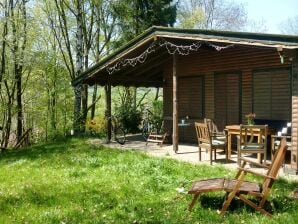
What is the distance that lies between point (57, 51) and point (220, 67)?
17.2 meters

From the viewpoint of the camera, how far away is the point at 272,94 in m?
12.4

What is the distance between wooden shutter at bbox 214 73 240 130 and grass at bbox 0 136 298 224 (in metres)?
4.03

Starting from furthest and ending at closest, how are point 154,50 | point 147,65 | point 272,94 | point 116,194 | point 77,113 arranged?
point 77,113 → point 147,65 → point 154,50 → point 272,94 → point 116,194

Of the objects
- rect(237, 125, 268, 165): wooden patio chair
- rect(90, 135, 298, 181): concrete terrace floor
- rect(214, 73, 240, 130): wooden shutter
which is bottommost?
rect(90, 135, 298, 181): concrete terrace floor

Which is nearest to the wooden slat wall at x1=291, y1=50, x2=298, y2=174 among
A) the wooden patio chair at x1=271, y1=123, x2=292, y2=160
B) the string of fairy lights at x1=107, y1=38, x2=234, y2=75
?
the wooden patio chair at x1=271, y1=123, x2=292, y2=160

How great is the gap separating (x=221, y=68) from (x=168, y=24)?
1192cm

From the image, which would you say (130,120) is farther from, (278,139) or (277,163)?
(277,163)

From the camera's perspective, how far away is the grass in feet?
19.9

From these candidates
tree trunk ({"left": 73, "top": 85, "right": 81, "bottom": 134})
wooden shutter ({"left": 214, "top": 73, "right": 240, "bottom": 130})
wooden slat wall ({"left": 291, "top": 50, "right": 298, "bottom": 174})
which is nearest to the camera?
wooden slat wall ({"left": 291, "top": 50, "right": 298, "bottom": 174})

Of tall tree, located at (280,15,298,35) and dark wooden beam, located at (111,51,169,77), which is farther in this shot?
tall tree, located at (280,15,298,35)

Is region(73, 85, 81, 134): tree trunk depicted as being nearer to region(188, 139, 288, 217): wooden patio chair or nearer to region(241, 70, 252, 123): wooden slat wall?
region(241, 70, 252, 123): wooden slat wall

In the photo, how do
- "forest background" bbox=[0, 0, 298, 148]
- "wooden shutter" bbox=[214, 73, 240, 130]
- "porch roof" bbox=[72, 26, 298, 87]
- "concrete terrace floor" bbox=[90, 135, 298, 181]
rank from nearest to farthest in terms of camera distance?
"porch roof" bbox=[72, 26, 298, 87] → "concrete terrace floor" bbox=[90, 135, 298, 181] → "wooden shutter" bbox=[214, 73, 240, 130] → "forest background" bbox=[0, 0, 298, 148]

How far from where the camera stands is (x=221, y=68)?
559 inches

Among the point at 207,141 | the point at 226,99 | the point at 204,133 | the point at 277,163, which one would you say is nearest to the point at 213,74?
the point at 226,99
